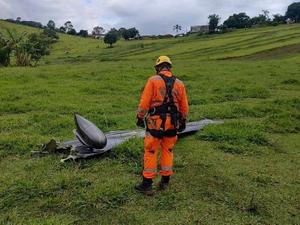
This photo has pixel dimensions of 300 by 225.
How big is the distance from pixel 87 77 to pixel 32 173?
45.0ft

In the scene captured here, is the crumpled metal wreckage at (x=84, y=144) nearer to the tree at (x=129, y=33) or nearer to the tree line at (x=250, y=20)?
the tree line at (x=250, y=20)

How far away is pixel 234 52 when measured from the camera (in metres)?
44.2

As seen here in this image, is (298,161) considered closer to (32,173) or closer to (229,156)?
(229,156)

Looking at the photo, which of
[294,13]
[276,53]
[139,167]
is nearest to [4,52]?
[139,167]

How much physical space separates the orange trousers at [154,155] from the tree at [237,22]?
301 feet

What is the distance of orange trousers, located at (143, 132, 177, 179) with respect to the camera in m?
7.21

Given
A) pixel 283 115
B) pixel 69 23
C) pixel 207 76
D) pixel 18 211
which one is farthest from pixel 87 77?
pixel 69 23

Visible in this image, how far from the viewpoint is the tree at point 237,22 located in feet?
316

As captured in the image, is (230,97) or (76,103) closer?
(76,103)

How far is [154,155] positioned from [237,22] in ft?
311

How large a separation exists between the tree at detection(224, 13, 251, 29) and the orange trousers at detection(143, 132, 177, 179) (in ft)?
301

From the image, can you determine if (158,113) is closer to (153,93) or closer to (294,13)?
(153,93)

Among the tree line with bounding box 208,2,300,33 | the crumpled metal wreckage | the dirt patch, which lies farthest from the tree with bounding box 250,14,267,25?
the crumpled metal wreckage

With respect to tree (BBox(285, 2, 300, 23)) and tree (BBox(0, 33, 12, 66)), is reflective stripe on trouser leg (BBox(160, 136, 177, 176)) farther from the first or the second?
tree (BBox(285, 2, 300, 23))
